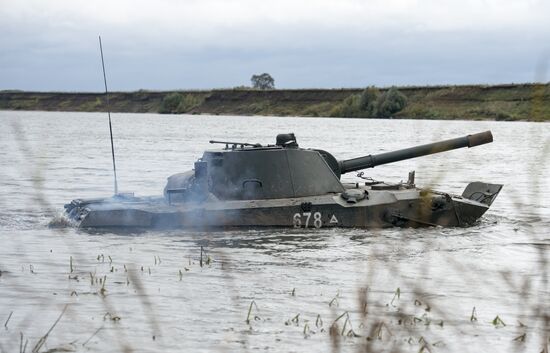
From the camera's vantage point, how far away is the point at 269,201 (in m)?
16.7

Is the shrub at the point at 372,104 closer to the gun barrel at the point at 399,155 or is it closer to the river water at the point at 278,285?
the river water at the point at 278,285

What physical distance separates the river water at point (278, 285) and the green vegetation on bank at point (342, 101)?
176 ft

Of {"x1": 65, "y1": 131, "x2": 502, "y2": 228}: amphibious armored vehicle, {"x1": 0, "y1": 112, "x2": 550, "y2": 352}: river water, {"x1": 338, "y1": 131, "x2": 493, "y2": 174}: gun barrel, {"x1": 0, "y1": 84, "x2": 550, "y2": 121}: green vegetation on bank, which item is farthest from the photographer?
{"x1": 0, "y1": 84, "x2": 550, "y2": 121}: green vegetation on bank

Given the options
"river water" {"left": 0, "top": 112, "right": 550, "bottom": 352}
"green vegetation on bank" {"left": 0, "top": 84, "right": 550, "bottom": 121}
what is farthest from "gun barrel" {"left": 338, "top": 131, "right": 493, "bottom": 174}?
"green vegetation on bank" {"left": 0, "top": 84, "right": 550, "bottom": 121}

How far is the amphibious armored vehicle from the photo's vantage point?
16391mm

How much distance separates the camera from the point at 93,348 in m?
8.31

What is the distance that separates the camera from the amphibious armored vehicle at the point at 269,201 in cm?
1639

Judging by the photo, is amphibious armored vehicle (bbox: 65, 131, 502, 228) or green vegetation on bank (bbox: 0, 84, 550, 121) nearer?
amphibious armored vehicle (bbox: 65, 131, 502, 228)

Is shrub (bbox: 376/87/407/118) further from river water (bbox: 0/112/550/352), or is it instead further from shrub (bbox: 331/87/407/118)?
river water (bbox: 0/112/550/352)

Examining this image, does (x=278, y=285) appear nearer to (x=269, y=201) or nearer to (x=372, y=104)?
(x=269, y=201)

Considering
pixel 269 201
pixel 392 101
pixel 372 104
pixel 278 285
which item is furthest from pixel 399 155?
pixel 372 104

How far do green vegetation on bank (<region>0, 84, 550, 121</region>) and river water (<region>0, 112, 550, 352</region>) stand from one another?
176 feet

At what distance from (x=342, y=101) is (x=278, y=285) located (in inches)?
3587

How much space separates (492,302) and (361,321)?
2.04 meters
